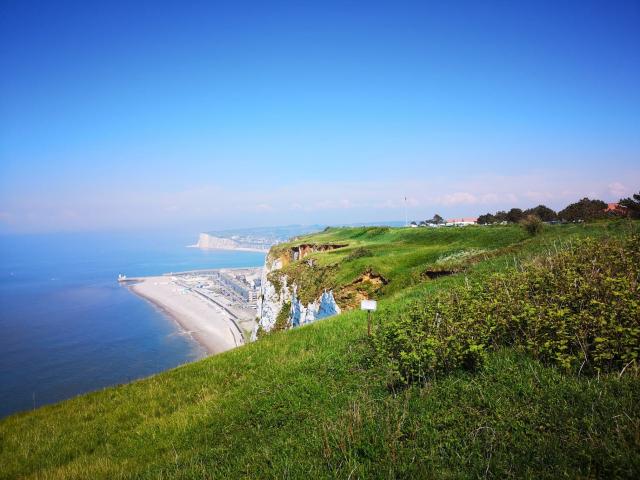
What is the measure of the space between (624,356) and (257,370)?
29.6ft

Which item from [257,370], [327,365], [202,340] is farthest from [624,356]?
[202,340]

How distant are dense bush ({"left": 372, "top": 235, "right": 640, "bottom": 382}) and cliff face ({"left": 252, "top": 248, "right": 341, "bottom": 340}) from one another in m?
17.1

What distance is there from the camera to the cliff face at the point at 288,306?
2746cm

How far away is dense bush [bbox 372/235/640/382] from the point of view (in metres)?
5.36

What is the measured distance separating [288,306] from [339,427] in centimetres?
3263

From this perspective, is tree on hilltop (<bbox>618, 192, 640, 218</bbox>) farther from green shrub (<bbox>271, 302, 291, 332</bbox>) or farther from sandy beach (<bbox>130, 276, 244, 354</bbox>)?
sandy beach (<bbox>130, 276, 244, 354</bbox>)

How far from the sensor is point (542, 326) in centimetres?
639

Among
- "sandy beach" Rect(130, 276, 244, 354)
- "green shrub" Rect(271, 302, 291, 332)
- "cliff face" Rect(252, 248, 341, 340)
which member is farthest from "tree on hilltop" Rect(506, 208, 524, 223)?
"sandy beach" Rect(130, 276, 244, 354)

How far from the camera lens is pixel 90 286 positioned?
159 meters

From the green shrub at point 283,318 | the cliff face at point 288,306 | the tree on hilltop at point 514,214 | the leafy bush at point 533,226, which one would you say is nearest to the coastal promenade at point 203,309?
the cliff face at point 288,306

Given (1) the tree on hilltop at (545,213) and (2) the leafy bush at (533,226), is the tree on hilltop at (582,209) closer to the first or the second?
(1) the tree on hilltop at (545,213)

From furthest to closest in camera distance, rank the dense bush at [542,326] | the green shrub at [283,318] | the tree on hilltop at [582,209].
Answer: the tree on hilltop at [582,209] < the green shrub at [283,318] < the dense bush at [542,326]

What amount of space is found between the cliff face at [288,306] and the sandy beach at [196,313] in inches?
1078

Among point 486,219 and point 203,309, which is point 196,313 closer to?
point 203,309
